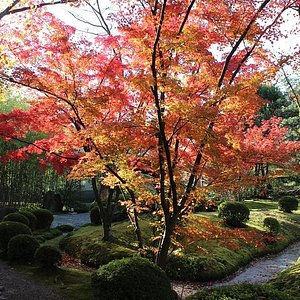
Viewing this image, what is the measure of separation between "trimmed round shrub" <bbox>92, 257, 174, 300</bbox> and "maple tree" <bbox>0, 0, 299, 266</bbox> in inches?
37.2

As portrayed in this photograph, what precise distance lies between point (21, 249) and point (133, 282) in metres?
5.19

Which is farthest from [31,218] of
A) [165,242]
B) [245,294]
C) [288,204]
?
[288,204]

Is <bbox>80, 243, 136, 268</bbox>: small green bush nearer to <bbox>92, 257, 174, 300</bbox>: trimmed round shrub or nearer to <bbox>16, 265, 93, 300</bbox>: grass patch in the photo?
<bbox>16, 265, 93, 300</bbox>: grass patch

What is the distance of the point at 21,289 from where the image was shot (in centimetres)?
776

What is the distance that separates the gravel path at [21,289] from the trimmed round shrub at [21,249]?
1009mm

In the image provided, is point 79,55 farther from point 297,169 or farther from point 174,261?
point 174,261

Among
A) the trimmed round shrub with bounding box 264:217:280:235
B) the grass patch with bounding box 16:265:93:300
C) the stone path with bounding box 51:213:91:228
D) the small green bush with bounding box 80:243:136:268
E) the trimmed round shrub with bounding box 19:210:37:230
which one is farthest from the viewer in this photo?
the stone path with bounding box 51:213:91:228

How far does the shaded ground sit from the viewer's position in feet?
32.8

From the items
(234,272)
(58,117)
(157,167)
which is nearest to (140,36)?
(157,167)

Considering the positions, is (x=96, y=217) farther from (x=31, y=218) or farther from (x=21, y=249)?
(x=21, y=249)

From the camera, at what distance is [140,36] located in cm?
593

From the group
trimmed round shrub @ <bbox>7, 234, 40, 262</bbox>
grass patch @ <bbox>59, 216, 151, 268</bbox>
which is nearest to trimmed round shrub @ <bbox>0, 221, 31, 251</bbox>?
trimmed round shrub @ <bbox>7, 234, 40, 262</bbox>

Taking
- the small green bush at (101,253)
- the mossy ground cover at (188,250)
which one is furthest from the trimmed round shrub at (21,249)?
the small green bush at (101,253)

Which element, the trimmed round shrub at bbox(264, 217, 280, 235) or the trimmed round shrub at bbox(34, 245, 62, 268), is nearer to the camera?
the trimmed round shrub at bbox(34, 245, 62, 268)
